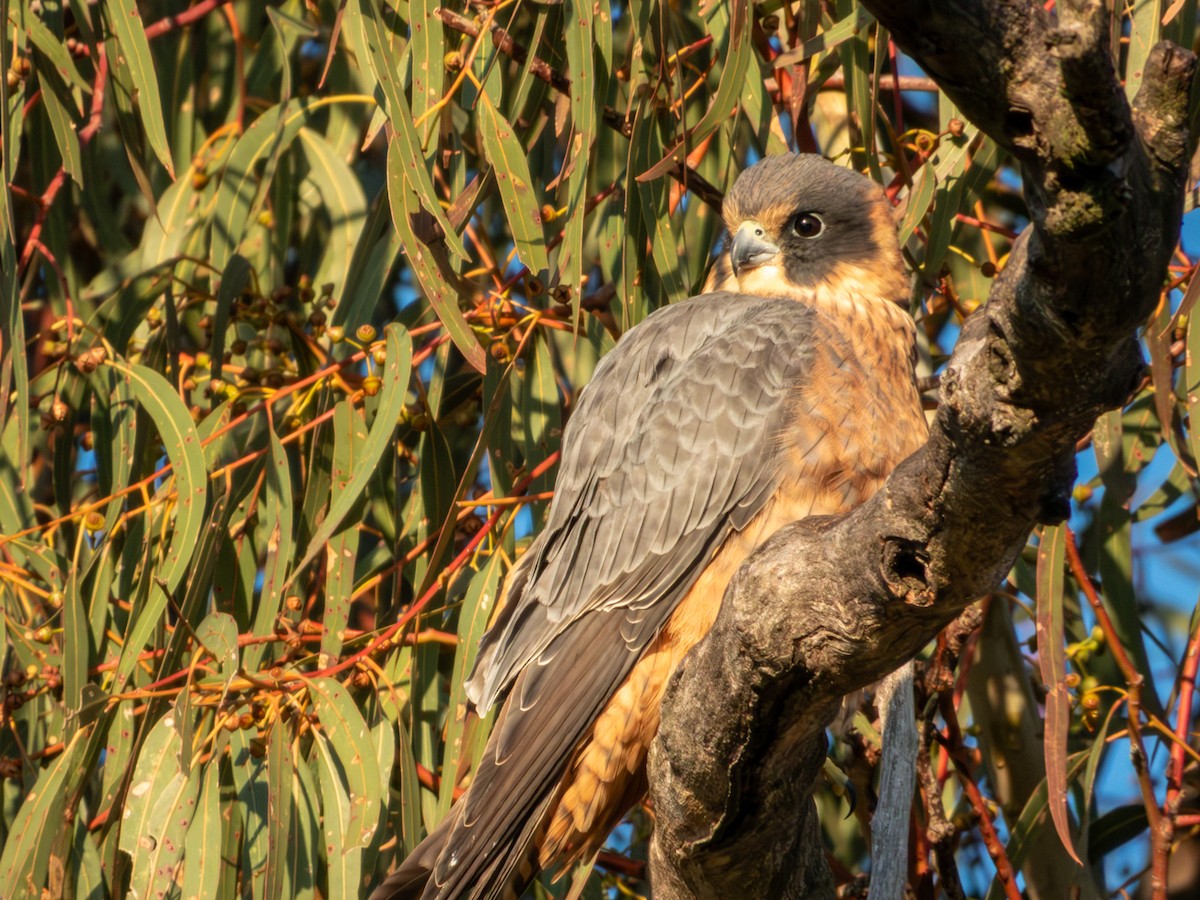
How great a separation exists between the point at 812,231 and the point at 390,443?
1.18 meters

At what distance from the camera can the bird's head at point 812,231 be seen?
3.33m

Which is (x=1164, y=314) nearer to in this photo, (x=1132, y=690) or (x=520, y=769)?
(x=1132, y=690)

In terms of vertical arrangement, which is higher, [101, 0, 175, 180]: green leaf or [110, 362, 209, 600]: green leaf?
[101, 0, 175, 180]: green leaf

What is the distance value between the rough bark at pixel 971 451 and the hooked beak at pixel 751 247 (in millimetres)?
1347

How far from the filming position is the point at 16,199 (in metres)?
4.34

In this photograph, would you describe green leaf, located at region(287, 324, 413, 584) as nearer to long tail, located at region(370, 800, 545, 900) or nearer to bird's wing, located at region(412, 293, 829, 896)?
bird's wing, located at region(412, 293, 829, 896)

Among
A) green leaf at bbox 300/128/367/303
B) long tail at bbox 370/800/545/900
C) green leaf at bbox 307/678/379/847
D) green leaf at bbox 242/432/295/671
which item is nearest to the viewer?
long tail at bbox 370/800/545/900

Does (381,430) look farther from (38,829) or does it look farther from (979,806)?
(979,806)

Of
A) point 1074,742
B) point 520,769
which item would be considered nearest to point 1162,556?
point 1074,742

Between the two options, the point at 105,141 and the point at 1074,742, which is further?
the point at 105,141

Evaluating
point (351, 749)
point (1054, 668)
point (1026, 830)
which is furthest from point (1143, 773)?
point (351, 749)

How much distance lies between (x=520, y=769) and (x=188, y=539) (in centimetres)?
98

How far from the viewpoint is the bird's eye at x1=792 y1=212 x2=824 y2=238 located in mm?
3396

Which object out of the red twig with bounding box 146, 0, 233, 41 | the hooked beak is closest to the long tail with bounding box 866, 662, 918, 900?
the hooked beak
